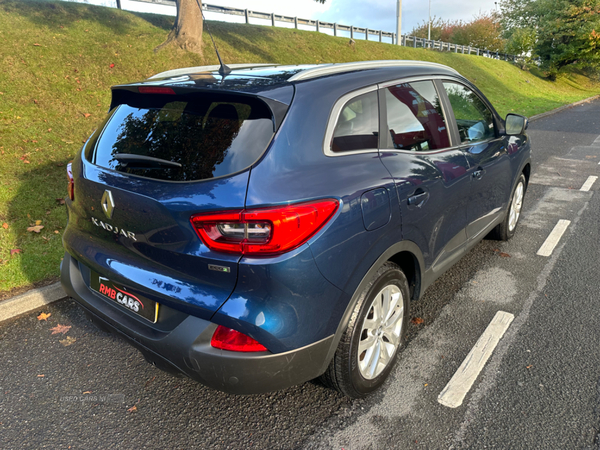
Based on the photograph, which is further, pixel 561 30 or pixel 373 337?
pixel 561 30

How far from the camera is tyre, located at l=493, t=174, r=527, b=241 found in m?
4.70

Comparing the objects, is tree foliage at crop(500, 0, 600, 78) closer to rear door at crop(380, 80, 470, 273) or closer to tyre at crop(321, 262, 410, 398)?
rear door at crop(380, 80, 470, 273)

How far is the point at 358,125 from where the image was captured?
2.40 m

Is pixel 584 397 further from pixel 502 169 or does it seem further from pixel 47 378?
pixel 47 378

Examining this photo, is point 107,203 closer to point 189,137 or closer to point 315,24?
point 189,137

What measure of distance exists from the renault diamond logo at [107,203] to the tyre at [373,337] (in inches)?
53.5

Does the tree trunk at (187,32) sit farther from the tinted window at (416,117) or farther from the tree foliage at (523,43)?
the tree foliage at (523,43)

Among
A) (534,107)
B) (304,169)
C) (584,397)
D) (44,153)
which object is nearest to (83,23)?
(44,153)

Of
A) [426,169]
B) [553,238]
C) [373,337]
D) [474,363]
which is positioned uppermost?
[426,169]

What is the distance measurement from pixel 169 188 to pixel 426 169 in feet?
5.17

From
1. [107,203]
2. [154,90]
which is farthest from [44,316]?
[154,90]

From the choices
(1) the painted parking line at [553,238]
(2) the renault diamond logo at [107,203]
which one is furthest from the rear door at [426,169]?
(1) the painted parking line at [553,238]

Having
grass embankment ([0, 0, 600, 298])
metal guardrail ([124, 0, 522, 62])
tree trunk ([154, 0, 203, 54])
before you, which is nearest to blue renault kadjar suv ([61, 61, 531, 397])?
grass embankment ([0, 0, 600, 298])

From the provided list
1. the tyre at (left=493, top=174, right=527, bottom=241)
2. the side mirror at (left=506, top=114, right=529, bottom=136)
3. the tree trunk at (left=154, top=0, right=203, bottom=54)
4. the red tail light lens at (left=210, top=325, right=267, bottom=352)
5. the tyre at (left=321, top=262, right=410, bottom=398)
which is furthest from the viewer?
the tree trunk at (left=154, top=0, right=203, bottom=54)
